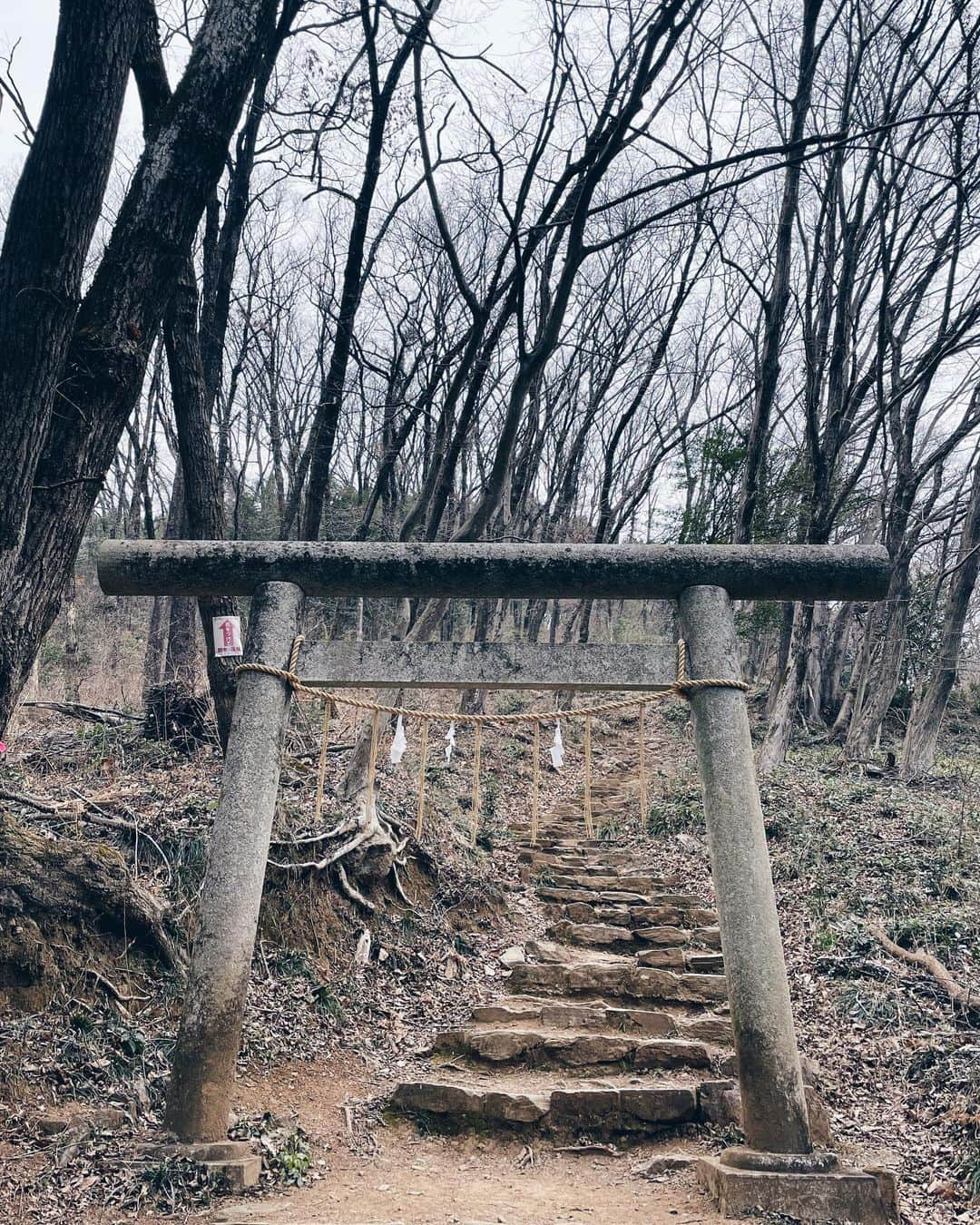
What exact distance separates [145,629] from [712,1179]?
20.4 metres

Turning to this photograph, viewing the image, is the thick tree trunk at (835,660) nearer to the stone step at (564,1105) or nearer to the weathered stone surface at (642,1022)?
the weathered stone surface at (642,1022)

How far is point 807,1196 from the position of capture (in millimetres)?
3000

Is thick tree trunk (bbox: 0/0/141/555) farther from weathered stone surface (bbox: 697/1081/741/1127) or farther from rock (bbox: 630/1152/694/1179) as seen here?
weathered stone surface (bbox: 697/1081/741/1127)

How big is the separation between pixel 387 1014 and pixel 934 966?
145 inches

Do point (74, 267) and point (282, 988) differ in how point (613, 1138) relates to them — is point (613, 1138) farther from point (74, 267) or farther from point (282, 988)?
point (74, 267)

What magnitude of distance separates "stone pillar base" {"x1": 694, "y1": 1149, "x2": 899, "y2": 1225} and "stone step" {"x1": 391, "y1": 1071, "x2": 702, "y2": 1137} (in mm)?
1197

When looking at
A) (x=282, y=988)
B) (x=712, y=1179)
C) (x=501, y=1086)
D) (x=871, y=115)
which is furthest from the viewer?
(x=871, y=115)

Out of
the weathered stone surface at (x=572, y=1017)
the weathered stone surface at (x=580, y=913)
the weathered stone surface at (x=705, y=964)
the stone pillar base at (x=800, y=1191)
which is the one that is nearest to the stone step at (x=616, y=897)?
the weathered stone surface at (x=580, y=913)

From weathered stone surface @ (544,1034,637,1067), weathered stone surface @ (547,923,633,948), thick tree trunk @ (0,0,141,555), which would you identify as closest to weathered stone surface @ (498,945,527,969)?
weathered stone surface @ (547,923,633,948)

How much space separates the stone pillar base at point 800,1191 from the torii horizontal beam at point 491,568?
2411 millimetres

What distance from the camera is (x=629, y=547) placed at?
4.01 meters

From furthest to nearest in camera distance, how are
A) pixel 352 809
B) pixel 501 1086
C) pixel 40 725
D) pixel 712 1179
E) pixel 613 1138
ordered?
pixel 40 725, pixel 352 809, pixel 501 1086, pixel 613 1138, pixel 712 1179

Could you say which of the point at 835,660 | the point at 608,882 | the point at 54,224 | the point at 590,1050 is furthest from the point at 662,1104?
the point at 835,660

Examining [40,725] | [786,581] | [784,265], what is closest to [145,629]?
[40,725]
